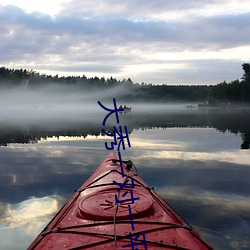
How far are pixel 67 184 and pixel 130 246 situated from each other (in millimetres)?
6937

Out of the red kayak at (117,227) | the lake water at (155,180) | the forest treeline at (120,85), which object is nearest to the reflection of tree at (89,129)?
the lake water at (155,180)

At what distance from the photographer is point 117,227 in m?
4.75

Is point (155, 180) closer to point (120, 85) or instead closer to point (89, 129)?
point (89, 129)

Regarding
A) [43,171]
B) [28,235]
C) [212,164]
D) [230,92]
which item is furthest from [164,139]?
[230,92]

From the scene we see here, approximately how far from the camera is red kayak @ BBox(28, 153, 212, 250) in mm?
4297

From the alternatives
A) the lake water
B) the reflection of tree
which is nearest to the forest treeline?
the reflection of tree

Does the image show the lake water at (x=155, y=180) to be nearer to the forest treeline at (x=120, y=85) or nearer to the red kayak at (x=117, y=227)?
the red kayak at (x=117, y=227)

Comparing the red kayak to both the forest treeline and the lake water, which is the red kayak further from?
the forest treeline

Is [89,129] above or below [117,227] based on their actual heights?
above

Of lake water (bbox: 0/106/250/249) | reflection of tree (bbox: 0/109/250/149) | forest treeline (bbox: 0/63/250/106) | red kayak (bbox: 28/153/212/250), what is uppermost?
forest treeline (bbox: 0/63/250/106)

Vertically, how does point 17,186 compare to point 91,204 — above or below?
below

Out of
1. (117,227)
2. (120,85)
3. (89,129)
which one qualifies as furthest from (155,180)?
(120,85)

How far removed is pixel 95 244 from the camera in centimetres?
424

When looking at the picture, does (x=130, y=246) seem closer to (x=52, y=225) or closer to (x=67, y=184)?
(x=52, y=225)
